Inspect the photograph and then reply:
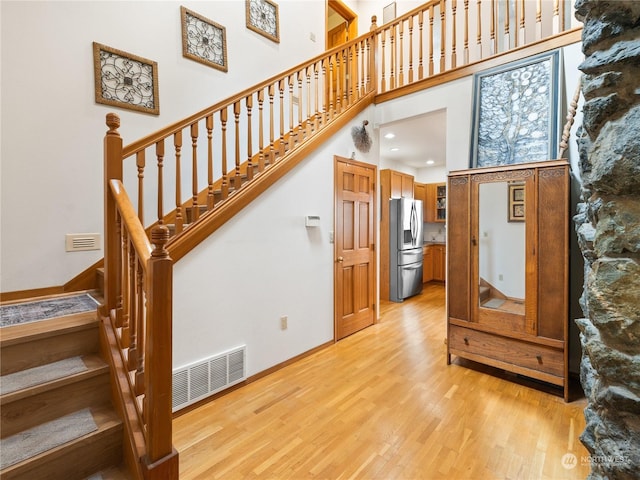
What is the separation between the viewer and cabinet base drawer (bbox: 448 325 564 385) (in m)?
2.40

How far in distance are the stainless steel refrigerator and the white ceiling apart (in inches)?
39.1

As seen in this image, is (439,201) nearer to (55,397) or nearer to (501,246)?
(501,246)

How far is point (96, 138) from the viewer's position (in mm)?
2639

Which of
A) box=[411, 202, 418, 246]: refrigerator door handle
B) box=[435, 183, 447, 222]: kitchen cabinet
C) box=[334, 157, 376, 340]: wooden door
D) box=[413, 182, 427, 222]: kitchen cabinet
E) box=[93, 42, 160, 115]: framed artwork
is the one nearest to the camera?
box=[93, 42, 160, 115]: framed artwork

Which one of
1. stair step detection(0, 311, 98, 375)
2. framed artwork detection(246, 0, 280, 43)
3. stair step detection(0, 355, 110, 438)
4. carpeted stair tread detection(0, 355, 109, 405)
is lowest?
stair step detection(0, 355, 110, 438)

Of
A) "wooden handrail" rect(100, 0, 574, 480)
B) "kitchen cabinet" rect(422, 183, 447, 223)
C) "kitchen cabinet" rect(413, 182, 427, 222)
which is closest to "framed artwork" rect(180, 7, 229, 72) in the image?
"wooden handrail" rect(100, 0, 574, 480)

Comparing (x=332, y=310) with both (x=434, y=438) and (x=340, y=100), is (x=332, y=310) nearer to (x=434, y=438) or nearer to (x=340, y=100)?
(x=434, y=438)

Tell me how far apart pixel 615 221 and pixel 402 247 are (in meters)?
4.32

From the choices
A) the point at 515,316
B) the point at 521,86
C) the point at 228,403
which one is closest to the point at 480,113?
the point at 521,86

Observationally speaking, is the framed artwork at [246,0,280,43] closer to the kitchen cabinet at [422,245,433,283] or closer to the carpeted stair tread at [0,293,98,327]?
the carpeted stair tread at [0,293,98,327]

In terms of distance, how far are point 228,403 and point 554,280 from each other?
2.64m

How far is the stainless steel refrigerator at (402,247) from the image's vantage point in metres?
5.33

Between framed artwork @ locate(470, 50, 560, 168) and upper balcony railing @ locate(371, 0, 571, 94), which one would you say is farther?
upper balcony railing @ locate(371, 0, 571, 94)

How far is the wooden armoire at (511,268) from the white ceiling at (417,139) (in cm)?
142
